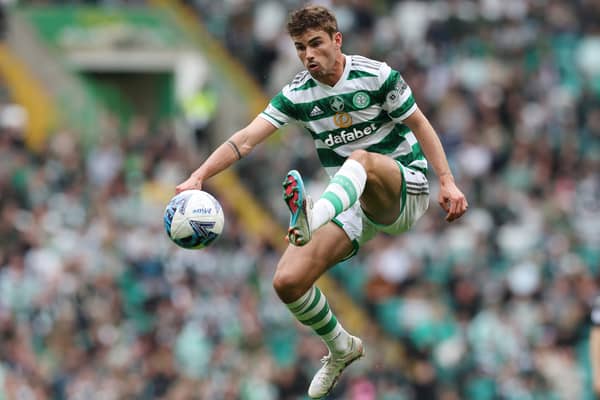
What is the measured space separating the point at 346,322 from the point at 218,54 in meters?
6.04

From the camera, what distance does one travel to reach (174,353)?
16359 mm

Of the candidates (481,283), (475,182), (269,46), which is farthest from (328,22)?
(269,46)

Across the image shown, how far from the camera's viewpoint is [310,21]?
9.25 metres

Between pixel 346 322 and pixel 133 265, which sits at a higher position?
pixel 133 265

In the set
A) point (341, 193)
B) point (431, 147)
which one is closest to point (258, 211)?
point (431, 147)

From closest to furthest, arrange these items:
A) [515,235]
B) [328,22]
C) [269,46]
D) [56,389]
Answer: [328,22]
[56,389]
[515,235]
[269,46]

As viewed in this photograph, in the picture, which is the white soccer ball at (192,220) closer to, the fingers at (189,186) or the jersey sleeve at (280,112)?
the fingers at (189,186)

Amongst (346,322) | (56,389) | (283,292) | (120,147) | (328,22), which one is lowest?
(346,322)

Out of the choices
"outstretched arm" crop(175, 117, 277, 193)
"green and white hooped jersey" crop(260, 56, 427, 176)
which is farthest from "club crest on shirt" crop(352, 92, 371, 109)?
"outstretched arm" crop(175, 117, 277, 193)

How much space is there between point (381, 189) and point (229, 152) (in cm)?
110

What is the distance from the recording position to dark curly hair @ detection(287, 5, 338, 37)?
30.4 ft

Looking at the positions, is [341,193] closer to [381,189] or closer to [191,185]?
[381,189]

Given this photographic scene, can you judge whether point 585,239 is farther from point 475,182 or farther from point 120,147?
point 120,147

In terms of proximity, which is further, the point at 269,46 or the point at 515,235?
the point at 269,46
